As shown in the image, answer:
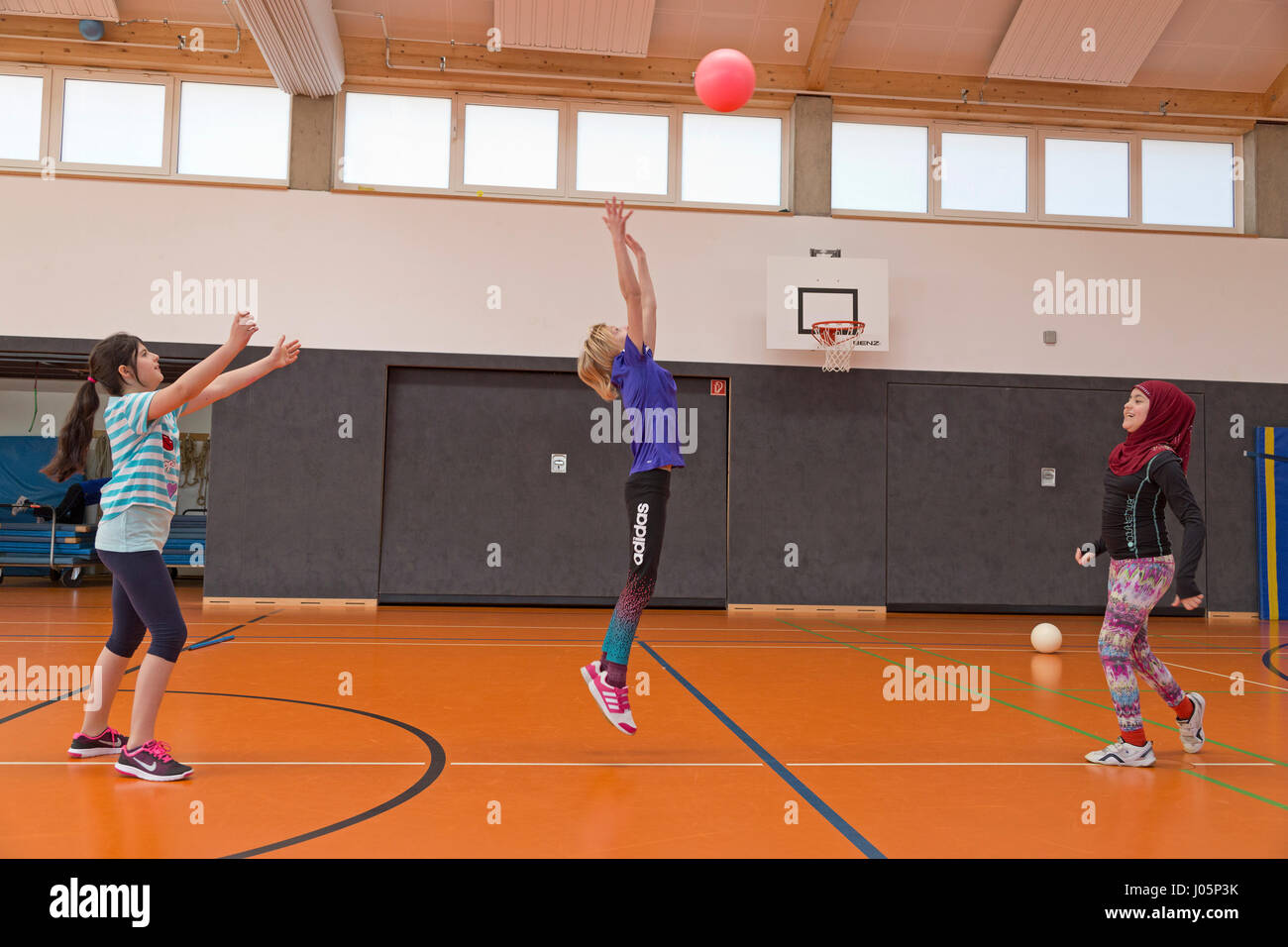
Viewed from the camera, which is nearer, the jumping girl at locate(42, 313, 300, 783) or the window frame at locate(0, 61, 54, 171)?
the jumping girl at locate(42, 313, 300, 783)

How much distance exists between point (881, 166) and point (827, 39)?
5.19 feet

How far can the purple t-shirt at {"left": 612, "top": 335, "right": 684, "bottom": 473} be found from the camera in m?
3.62

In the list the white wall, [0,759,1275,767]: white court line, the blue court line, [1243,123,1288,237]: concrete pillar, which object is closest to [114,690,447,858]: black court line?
[0,759,1275,767]: white court line

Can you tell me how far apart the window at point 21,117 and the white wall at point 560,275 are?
0.42 metres

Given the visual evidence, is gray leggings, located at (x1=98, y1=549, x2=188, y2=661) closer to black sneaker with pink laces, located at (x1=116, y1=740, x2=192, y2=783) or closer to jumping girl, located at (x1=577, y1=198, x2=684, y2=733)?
black sneaker with pink laces, located at (x1=116, y1=740, x2=192, y2=783)

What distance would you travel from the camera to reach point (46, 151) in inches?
388

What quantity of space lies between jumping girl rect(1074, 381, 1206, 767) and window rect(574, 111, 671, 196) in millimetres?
7703

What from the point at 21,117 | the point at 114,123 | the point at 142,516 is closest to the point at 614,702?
the point at 142,516

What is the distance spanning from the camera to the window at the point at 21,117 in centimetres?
987

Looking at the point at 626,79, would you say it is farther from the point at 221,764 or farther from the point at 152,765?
the point at 152,765

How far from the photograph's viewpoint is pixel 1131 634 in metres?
3.50
